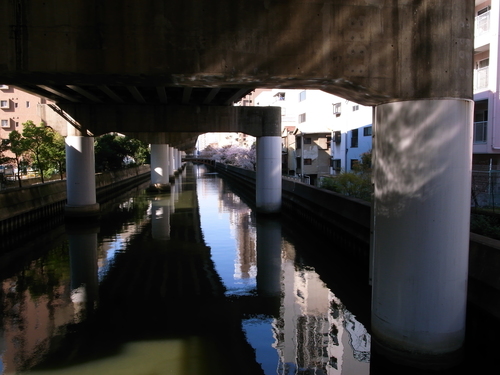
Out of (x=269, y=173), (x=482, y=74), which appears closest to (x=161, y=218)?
(x=269, y=173)

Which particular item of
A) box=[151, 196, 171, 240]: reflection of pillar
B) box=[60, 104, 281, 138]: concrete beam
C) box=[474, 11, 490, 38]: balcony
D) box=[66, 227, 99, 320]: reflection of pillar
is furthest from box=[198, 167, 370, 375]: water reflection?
box=[474, 11, 490, 38]: balcony

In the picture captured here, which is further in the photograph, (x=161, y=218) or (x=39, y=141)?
(x=39, y=141)

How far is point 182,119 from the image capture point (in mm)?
21656

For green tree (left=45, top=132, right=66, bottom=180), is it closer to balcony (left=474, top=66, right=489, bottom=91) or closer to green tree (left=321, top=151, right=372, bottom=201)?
green tree (left=321, top=151, right=372, bottom=201)

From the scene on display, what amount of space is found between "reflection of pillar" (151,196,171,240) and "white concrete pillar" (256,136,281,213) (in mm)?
4514

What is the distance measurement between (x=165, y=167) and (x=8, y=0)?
31338 millimetres

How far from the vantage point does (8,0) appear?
598 cm

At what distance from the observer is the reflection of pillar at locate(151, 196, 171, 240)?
56.6 ft

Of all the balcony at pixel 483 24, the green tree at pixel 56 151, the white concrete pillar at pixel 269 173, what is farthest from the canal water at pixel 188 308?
the green tree at pixel 56 151

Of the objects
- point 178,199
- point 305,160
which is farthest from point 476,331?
point 305,160

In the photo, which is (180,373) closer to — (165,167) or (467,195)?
(467,195)

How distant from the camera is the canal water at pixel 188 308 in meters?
6.65

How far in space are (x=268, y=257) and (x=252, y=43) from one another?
331 inches

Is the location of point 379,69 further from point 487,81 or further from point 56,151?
point 56,151
